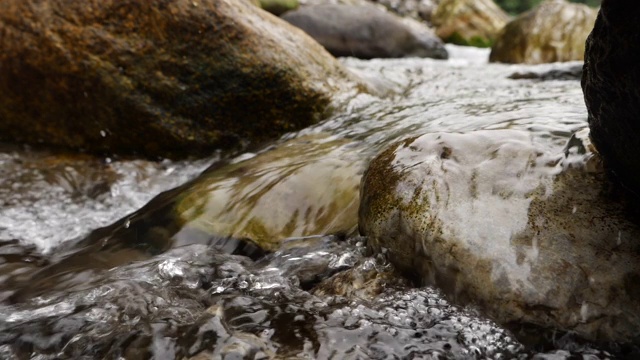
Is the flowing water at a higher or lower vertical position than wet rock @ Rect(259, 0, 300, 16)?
lower

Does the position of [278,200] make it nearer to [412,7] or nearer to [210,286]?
[210,286]

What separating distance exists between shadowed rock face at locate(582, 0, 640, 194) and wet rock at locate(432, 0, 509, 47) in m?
13.9

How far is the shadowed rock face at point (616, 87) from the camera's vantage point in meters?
1.64

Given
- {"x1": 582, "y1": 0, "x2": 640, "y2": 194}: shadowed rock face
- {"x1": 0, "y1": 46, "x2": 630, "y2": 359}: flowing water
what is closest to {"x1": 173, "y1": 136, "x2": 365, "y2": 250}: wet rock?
{"x1": 0, "y1": 46, "x2": 630, "y2": 359}: flowing water

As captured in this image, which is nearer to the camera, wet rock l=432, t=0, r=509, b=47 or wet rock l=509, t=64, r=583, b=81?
wet rock l=509, t=64, r=583, b=81

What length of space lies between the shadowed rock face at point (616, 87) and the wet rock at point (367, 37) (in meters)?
8.88

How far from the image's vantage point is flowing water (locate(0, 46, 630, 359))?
1.93m

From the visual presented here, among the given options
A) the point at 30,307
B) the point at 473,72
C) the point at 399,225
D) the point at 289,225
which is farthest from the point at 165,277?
the point at 473,72

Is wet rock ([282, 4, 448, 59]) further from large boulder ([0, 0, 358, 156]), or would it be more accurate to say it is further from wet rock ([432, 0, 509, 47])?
large boulder ([0, 0, 358, 156])

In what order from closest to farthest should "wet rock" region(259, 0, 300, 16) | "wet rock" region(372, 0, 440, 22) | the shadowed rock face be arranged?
1. the shadowed rock face
2. "wet rock" region(259, 0, 300, 16)
3. "wet rock" region(372, 0, 440, 22)

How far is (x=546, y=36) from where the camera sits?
1052 centimetres

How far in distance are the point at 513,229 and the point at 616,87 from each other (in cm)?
66

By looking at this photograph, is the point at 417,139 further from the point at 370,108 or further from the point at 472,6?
the point at 472,6

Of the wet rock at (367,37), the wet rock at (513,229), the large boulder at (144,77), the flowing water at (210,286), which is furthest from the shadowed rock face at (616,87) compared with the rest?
the wet rock at (367,37)
